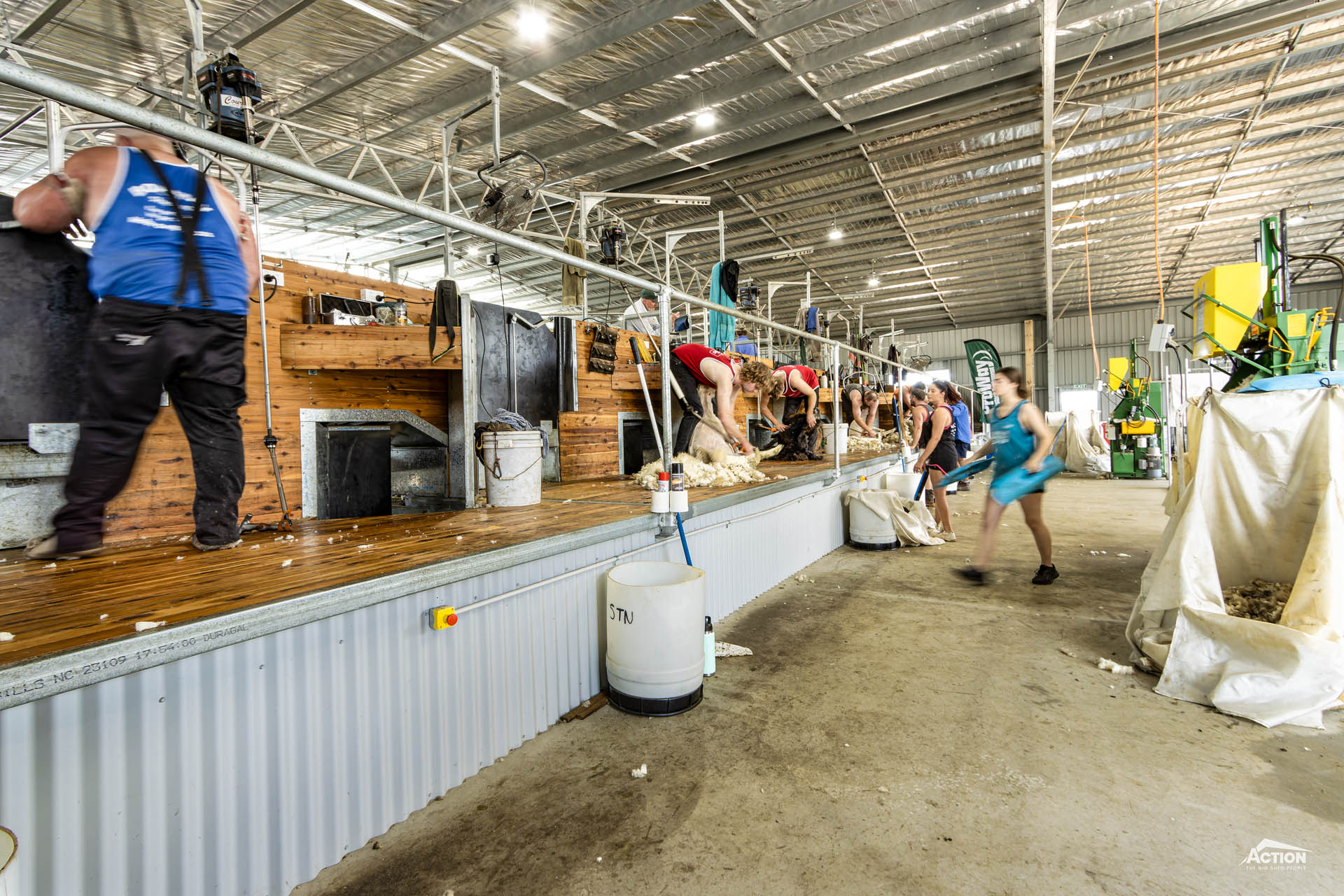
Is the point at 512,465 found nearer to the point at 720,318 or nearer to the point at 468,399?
the point at 468,399

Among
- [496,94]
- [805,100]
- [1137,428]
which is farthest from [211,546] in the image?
[1137,428]

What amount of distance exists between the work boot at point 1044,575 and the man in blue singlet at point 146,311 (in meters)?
5.25

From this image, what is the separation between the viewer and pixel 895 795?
75.2 inches

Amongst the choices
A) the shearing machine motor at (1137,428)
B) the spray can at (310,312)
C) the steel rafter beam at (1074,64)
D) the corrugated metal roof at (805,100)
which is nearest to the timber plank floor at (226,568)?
the spray can at (310,312)

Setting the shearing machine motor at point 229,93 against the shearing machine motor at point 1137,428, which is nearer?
the shearing machine motor at point 229,93

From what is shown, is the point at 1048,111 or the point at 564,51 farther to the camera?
the point at 1048,111

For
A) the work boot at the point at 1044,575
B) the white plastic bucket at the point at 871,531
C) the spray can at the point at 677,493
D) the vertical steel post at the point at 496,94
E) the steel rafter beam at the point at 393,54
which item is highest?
the steel rafter beam at the point at 393,54

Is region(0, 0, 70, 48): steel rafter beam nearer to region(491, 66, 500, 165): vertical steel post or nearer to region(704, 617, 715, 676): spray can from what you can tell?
region(491, 66, 500, 165): vertical steel post

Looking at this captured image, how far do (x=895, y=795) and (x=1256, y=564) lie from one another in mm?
2600

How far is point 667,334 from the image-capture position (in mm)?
3564

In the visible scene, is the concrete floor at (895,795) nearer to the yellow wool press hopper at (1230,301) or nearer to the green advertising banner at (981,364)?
the yellow wool press hopper at (1230,301)

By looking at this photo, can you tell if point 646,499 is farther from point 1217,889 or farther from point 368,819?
point 1217,889

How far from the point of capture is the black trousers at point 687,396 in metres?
5.03

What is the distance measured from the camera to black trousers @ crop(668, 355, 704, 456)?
5.03m
